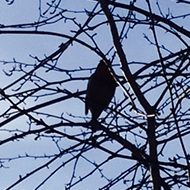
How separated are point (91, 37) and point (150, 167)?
901mm

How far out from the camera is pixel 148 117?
8.28ft

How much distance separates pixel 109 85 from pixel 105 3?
8.17 ft

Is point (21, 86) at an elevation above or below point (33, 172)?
above

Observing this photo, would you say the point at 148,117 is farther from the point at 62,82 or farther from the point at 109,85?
the point at 109,85

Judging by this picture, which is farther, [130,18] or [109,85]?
[109,85]

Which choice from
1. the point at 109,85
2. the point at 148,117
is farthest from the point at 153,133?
the point at 109,85

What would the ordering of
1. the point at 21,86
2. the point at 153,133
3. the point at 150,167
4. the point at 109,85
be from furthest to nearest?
1. the point at 109,85
2. the point at 21,86
3. the point at 153,133
4. the point at 150,167

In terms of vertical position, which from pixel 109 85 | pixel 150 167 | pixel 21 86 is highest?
pixel 109 85

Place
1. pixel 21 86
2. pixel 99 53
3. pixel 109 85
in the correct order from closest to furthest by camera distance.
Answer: pixel 99 53 < pixel 21 86 < pixel 109 85

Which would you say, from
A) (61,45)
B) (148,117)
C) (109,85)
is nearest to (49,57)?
(61,45)

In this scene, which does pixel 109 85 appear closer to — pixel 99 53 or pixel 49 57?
pixel 49 57

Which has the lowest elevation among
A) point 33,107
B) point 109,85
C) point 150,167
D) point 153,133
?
point 150,167

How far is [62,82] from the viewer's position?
12.1ft

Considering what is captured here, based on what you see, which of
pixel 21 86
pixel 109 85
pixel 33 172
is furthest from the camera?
pixel 109 85
